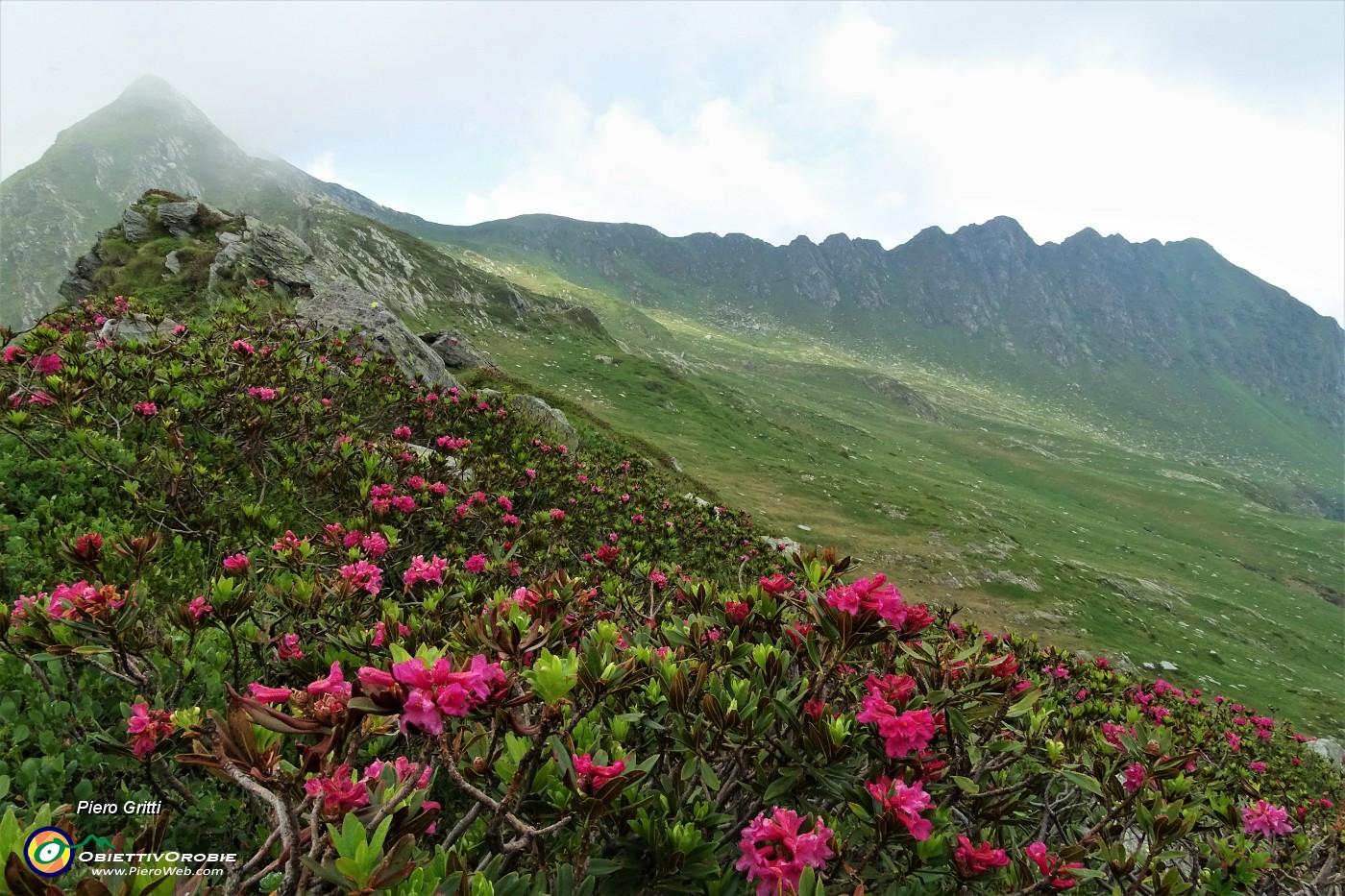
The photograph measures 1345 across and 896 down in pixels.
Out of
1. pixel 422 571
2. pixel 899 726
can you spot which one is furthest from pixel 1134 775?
pixel 422 571

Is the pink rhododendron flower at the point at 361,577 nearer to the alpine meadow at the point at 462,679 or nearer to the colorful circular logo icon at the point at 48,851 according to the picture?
the alpine meadow at the point at 462,679

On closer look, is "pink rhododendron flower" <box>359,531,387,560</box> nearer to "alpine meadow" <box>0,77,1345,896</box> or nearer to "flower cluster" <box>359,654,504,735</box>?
"alpine meadow" <box>0,77,1345,896</box>

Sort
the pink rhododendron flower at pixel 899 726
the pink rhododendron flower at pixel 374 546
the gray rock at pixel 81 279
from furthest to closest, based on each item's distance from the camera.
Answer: the gray rock at pixel 81 279, the pink rhododendron flower at pixel 374 546, the pink rhododendron flower at pixel 899 726

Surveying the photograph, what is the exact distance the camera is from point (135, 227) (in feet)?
71.0

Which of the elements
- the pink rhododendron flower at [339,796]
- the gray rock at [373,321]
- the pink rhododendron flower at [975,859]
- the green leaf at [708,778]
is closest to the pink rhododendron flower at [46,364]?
the pink rhododendron flower at [339,796]

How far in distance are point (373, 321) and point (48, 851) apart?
Answer: 1814 centimetres

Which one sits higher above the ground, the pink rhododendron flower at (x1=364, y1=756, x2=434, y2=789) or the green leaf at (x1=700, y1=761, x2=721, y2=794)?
the pink rhododendron flower at (x1=364, y1=756, x2=434, y2=789)

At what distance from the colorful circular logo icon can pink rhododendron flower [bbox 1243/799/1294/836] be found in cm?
644

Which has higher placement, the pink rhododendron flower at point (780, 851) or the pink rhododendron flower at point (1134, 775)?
the pink rhododendron flower at point (780, 851)

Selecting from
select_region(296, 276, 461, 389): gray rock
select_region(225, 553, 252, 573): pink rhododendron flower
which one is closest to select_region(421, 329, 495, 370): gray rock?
select_region(296, 276, 461, 389): gray rock

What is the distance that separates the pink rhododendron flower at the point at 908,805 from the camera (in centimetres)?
216

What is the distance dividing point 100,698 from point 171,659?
58 cm

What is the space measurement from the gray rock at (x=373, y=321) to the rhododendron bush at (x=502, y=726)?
9.69 metres

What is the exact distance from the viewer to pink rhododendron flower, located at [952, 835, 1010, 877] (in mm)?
2201
